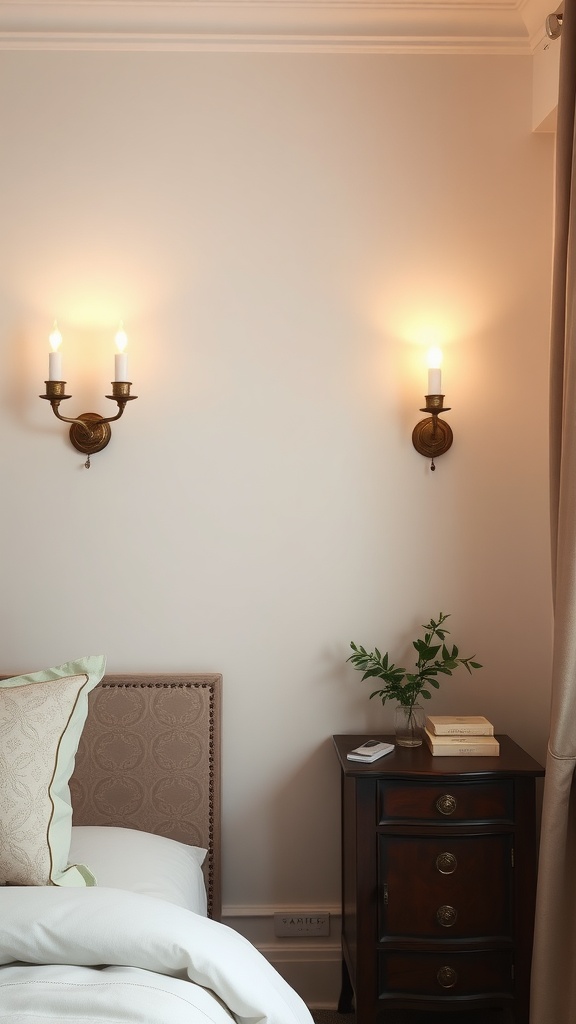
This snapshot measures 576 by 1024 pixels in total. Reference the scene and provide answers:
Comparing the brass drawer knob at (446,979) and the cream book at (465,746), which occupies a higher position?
the cream book at (465,746)

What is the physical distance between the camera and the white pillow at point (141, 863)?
188cm

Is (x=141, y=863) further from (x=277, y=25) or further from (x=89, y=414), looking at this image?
(x=277, y=25)

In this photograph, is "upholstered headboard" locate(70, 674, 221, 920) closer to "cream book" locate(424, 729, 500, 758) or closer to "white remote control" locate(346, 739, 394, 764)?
"white remote control" locate(346, 739, 394, 764)

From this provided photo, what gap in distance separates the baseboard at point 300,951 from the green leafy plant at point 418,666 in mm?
717

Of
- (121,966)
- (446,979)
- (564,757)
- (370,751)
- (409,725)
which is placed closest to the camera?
(121,966)

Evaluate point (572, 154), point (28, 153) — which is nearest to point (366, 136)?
point (572, 154)

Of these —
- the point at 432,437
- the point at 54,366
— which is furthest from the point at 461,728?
the point at 54,366

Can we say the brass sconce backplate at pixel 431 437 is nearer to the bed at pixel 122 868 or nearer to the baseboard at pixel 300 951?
the bed at pixel 122 868

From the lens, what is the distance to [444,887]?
220 cm

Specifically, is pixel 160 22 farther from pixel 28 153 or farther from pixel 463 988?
pixel 463 988

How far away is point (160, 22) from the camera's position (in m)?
2.52

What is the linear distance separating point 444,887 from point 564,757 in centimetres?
49

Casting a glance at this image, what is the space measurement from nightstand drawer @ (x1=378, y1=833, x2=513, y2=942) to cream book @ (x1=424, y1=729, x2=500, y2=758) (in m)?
0.22

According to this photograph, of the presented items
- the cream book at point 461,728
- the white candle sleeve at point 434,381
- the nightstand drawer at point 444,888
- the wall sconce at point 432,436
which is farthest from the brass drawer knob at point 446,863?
the white candle sleeve at point 434,381
